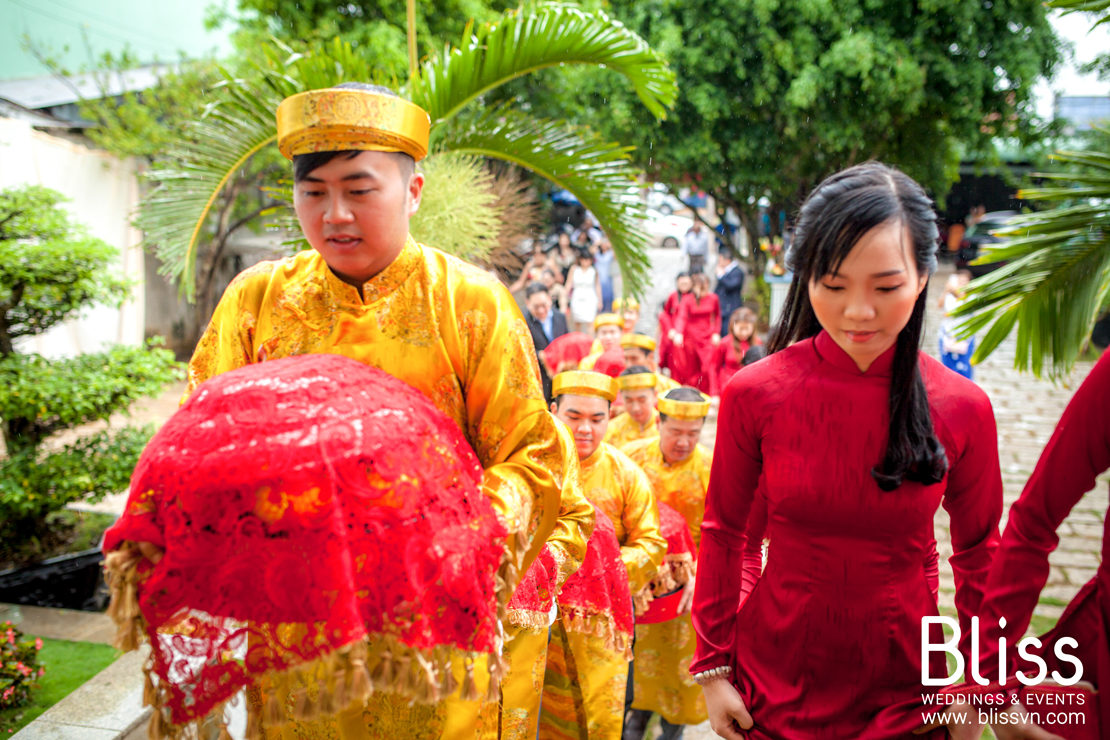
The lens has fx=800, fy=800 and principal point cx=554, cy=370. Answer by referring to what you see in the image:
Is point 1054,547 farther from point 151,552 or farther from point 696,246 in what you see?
point 696,246

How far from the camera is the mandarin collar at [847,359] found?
183cm

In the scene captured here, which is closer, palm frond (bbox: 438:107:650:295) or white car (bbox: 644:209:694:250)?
palm frond (bbox: 438:107:650:295)

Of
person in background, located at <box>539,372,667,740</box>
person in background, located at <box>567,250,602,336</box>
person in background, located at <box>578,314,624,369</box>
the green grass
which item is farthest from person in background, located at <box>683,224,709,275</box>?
the green grass

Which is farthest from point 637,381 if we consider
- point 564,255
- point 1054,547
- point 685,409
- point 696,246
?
point 696,246

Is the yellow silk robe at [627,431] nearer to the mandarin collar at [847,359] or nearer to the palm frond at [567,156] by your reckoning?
the palm frond at [567,156]

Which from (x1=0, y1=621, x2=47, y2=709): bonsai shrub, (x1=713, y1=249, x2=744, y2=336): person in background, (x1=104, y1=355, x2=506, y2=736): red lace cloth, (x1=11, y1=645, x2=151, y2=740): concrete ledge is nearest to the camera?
(x1=104, y1=355, x2=506, y2=736): red lace cloth

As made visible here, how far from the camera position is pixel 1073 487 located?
5.30ft

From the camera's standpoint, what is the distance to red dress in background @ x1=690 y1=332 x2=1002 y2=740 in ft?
5.88

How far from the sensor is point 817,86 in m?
10.7

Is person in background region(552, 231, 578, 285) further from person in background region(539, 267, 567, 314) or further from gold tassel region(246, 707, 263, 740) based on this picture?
gold tassel region(246, 707, 263, 740)

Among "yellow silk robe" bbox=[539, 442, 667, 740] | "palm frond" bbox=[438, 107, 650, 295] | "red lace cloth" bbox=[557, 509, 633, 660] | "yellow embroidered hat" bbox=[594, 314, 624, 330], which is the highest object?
"palm frond" bbox=[438, 107, 650, 295]

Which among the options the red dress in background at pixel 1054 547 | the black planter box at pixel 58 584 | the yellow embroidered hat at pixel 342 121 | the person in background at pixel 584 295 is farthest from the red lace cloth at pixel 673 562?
the person in background at pixel 584 295

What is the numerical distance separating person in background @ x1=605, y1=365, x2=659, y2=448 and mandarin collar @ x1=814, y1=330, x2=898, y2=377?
344cm

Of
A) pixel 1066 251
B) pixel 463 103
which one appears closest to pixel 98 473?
pixel 463 103
